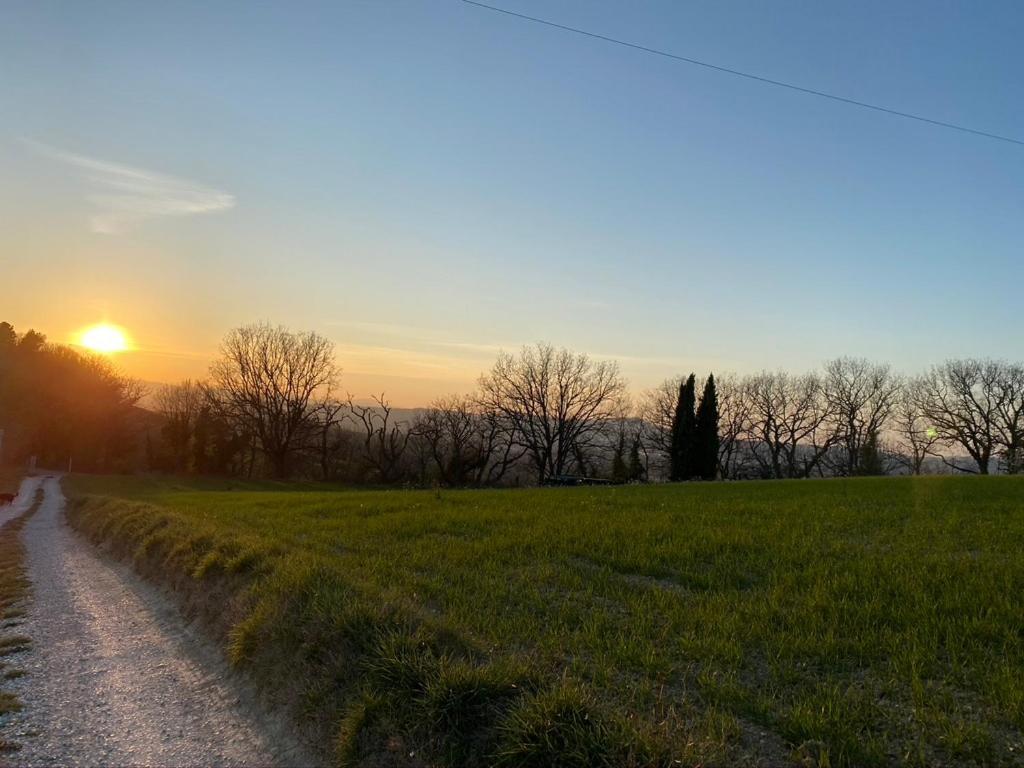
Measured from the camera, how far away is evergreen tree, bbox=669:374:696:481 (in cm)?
5306

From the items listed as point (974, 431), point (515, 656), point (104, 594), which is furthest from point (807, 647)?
point (974, 431)

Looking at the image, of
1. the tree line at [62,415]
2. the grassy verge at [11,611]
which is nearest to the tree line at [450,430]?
the tree line at [62,415]

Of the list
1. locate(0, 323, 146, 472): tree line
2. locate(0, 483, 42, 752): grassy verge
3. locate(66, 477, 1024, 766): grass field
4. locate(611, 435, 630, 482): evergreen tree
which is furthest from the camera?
locate(0, 323, 146, 472): tree line

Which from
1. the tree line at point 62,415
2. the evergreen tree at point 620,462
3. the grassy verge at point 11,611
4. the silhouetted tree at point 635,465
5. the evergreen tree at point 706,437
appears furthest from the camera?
the tree line at point 62,415

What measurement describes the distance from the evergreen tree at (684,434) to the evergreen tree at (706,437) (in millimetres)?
375

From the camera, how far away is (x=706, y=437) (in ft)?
176

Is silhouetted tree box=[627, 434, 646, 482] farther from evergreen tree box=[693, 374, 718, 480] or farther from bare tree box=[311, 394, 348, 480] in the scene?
bare tree box=[311, 394, 348, 480]

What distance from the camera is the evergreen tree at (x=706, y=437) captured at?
Answer: 5294cm

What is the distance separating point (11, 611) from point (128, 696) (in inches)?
220

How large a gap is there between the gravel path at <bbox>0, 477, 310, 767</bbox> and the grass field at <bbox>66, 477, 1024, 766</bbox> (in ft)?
1.32

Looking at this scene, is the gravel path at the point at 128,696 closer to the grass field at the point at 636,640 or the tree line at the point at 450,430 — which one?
the grass field at the point at 636,640

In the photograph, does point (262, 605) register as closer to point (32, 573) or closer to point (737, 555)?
point (737, 555)

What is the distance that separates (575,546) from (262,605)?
5212 mm

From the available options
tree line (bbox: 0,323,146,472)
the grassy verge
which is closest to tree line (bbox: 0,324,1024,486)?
tree line (bbox: 0,323,146,472)
